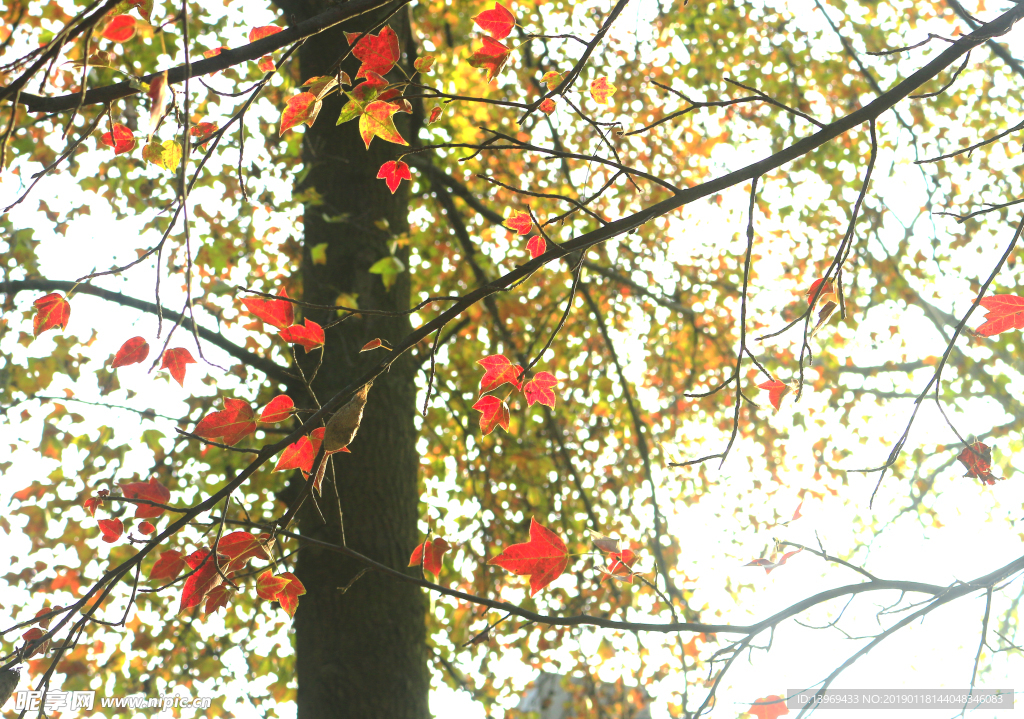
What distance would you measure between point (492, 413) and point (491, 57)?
2.16 feet

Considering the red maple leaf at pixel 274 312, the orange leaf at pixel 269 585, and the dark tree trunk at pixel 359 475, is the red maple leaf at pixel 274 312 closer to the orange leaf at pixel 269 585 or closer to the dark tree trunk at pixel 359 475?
the orange leaf at pixel 269 585

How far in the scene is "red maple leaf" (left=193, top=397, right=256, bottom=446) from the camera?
1059mm

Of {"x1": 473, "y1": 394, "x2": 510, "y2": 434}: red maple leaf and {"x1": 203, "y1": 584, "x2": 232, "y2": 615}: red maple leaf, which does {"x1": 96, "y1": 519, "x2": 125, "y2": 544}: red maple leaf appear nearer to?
{"x1": 203, "y1": 584, "x2": 232, "y2": 615}: red maple leaf

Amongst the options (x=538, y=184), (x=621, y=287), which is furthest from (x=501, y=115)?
(x=621, y=287)

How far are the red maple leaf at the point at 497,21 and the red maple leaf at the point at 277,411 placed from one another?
2.51 ft

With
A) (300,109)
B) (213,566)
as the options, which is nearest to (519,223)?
(300,109)

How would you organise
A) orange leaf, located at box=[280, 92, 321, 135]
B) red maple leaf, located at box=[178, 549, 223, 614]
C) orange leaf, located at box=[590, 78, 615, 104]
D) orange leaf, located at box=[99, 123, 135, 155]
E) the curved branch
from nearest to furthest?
the curved branch < red maple leaf, located at box=[178, 549, 223, 614] < orange leaf, located at box=[280, 92, 321, 135] < orange leaf, located at box=[99, 123, 135, 155] < orange leaf, located at box=[590, 78, 615, 104]

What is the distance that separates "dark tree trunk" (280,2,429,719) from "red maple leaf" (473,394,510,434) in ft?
1.87

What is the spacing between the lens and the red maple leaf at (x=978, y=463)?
1.27 m

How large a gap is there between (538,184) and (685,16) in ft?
4.98

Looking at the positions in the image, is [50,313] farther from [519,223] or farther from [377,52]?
[519,223]

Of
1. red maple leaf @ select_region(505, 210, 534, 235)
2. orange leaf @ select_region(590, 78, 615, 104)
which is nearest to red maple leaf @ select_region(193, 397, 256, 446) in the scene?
red maple leaf @ select_region(505, 210, 534, 235)

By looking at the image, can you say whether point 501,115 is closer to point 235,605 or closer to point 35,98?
point 235,605

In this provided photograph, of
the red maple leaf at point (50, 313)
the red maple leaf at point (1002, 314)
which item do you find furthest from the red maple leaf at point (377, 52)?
the red maple leaf at point (1002, 314)
